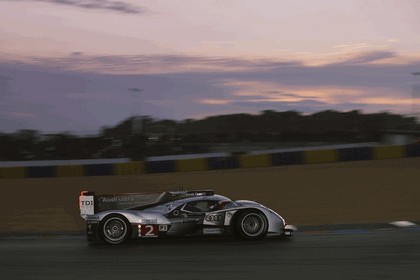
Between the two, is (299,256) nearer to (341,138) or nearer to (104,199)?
(104,199)

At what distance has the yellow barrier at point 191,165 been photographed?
2743 centimetres

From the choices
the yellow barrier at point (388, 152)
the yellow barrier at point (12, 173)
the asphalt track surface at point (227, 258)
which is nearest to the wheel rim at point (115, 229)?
the asphalt track surface at point (227, 258)

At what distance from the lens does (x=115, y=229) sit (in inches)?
404

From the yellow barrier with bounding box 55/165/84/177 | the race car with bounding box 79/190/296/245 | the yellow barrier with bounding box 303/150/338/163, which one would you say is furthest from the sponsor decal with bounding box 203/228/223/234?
the yellow barrier with bounding box 55/165/84/177

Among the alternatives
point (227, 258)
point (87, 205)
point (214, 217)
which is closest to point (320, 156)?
point (214, 217)

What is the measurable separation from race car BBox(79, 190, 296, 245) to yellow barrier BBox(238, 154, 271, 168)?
17.1m

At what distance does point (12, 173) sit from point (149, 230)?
22.0m

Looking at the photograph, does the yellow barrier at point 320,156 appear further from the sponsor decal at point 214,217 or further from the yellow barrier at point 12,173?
the sponsor decal at point 214,217

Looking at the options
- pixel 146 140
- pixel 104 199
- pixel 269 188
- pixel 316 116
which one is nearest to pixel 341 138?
pixel 316 116

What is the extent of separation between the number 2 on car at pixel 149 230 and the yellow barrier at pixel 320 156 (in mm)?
18495

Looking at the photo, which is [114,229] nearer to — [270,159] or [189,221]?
[189,221]

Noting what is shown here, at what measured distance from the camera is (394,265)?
24.0 feet

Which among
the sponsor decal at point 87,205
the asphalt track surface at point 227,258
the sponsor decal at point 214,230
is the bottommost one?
the asphalt track surface at point 227,258

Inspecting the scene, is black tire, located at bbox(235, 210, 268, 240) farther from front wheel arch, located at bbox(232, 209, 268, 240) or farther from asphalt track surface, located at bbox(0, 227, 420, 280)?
asphalt track surface, located at bbox(0, 227, 420, 280)
